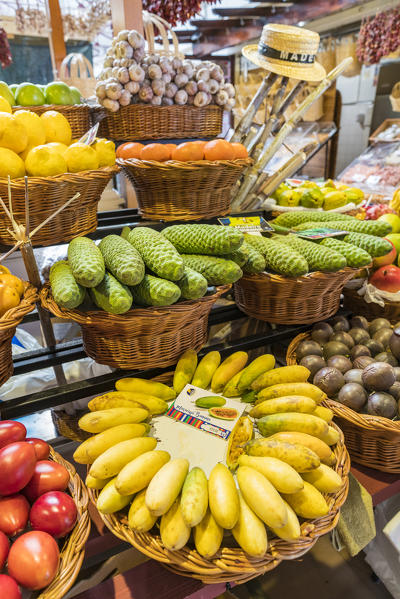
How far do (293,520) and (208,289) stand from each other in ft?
1.85

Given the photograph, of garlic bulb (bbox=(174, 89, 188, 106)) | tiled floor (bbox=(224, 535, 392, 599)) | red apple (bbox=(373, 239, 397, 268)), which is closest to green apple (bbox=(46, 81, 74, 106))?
garlic bulb (bbox=(174, 89, 188, 106))

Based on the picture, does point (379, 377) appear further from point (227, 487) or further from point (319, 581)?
point (319, 581)

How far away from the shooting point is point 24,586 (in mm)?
654

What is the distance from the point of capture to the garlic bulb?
1527 mm

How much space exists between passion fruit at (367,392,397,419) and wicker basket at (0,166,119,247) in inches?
38.0

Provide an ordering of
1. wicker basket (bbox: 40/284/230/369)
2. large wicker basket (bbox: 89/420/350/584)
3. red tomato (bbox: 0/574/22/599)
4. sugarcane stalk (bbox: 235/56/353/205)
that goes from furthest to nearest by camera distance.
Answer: sugarcane stalk (bbox: 235/56/353/205), wicker basket (bbox: 40/284/230/369), large wicker basket (bbox: 89/420/350/584), red tomato (bbox: 0/574/22/599)

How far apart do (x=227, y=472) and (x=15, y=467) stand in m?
0.41

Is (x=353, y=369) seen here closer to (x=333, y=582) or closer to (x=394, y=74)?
(x=333, y=582)

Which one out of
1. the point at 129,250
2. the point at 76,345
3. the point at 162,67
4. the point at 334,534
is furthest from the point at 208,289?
the point at 162,67

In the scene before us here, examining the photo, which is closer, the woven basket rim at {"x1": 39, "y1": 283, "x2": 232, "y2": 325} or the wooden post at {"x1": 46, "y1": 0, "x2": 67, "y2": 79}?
the woven basket rim at {"x1": 39, "y1": 283, "x2": 232, "y2": 325}

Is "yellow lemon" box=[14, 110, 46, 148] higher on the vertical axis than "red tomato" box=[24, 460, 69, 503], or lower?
higher

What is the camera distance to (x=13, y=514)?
74cm

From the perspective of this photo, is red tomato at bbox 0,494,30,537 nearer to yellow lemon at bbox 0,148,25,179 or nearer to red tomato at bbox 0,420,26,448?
red tomato at bbox 0,420,26,448

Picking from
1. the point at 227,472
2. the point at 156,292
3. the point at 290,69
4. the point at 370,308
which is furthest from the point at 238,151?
the point at 227,472
